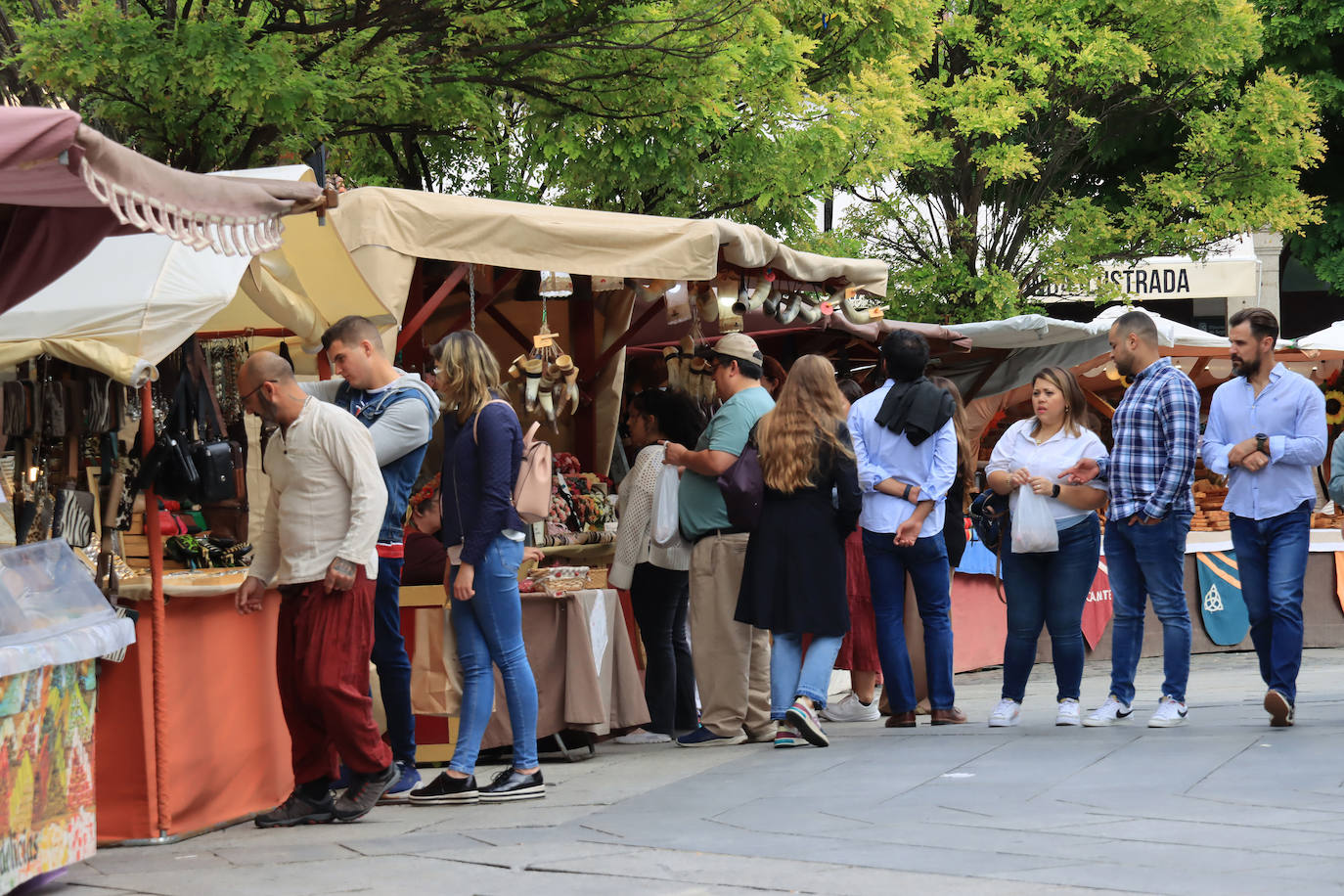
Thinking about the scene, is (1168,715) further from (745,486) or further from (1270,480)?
(745,486)

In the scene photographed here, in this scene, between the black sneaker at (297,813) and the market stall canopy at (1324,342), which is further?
the market stall canopy at (1324,342)

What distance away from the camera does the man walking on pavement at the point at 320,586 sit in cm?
614

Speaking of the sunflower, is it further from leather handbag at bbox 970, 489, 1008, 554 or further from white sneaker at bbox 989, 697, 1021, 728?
white sneaker at bbox 989, 697, 1021, 728

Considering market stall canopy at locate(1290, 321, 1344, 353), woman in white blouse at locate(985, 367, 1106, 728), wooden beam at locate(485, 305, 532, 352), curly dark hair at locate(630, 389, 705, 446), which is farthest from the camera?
market stall canopy at locate(1290, 321, 1344, 353)

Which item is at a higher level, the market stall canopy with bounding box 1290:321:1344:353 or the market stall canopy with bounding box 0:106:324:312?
the market stall canopy with bounding box 1290:321:1344:353

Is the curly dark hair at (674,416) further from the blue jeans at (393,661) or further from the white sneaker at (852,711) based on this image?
the blue jeans at (393,661)

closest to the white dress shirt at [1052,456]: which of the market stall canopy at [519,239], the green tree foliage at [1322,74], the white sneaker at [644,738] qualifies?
the market stall canopy at [519,239]

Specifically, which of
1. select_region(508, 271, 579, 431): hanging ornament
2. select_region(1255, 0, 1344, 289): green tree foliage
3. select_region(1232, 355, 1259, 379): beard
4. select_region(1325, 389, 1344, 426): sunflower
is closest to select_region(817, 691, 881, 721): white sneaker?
select_region(508, 271, 579, 431): hanging ornament

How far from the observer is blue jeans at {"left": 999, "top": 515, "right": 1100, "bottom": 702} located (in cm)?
780

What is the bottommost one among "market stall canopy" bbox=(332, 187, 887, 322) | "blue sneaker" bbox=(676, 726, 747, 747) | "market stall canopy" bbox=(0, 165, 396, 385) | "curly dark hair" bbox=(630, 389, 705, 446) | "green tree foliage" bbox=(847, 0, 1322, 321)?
"blue sneaker" bbox=(676, 726, 747, 747)

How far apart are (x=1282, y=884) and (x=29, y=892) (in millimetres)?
3740

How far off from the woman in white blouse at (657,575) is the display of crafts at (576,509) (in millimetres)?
501

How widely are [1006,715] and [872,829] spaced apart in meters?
2.53

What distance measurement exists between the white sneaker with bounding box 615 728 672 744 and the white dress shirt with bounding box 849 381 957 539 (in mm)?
1581
